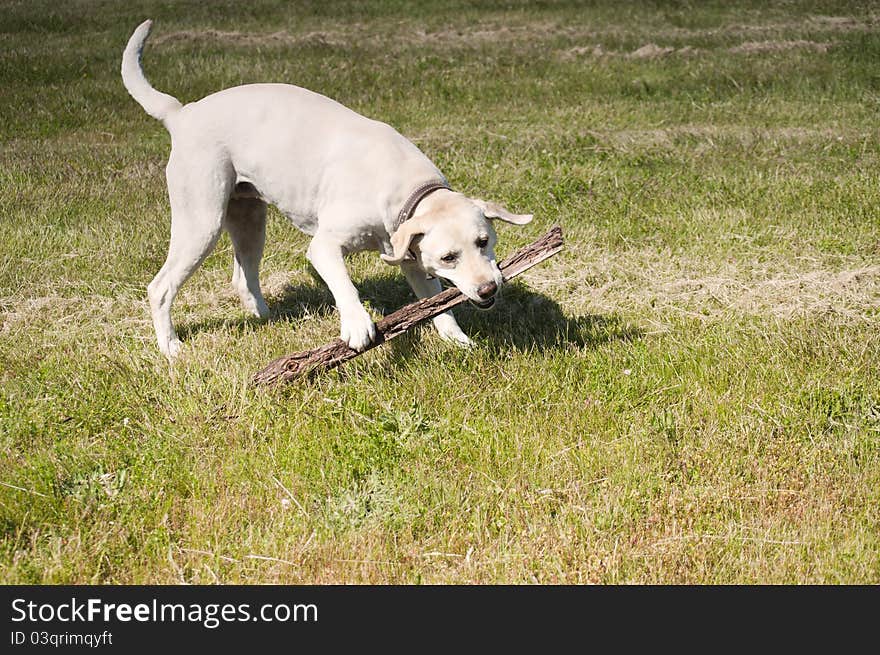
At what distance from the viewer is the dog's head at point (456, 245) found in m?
4.63

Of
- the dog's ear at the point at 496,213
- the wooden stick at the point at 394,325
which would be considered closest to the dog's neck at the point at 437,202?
the dog's ear at the point at 496,213

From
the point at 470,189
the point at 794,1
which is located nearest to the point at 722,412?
the point at 470,189

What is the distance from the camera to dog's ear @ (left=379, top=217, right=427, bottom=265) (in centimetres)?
471

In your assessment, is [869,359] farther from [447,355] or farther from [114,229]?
[114,229]

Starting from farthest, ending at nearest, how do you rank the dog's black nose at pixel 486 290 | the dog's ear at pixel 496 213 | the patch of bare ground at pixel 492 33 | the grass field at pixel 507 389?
the patch of bare ground at pixel 492 33, the dog's ear at pixel 496 213, the dog's black nose at pixel 486 290, the grass field at pixel 507 389

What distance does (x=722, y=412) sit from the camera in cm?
450

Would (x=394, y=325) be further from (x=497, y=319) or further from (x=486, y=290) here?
(x=497, y=319)

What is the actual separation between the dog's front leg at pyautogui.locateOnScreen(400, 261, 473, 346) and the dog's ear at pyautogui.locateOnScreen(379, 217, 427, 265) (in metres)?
0.78

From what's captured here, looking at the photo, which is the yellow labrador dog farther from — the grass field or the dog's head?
the grass field

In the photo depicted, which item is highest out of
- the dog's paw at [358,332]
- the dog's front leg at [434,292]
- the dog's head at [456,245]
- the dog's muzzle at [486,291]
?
the dog's head at [456,245]

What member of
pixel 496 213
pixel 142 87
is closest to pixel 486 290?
pixel 496 213

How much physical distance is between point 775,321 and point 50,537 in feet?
13.6

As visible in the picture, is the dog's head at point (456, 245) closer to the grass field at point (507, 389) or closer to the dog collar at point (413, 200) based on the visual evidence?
the dog collar at point (413, 200)

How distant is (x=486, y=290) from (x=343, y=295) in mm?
832
